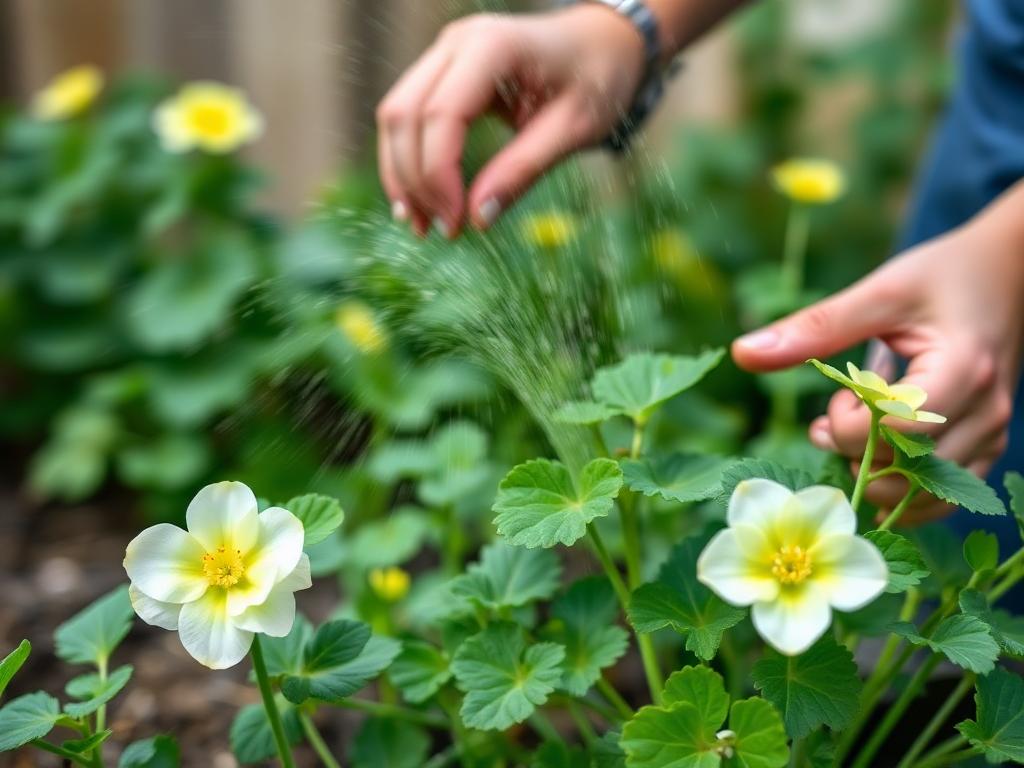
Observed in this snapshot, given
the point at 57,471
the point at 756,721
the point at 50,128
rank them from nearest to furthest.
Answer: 1. the point at 756,721
2. the point at 57,471
3. the point at 50,128

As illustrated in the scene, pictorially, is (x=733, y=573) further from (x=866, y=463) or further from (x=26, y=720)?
(x=26, y=720)

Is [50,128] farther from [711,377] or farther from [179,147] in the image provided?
[711,377]

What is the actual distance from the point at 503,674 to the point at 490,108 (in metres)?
0.52

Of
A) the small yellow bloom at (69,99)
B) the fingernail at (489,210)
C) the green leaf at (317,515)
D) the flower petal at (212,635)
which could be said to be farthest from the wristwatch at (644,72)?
the small yellow bloom at (69,99)

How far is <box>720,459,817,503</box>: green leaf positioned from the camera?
0.64 m

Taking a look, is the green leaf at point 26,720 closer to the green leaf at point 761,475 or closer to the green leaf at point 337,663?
the green leaf at point 337,663

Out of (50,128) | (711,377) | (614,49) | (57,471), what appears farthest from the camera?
(50,128)

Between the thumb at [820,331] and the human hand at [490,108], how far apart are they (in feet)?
0.85

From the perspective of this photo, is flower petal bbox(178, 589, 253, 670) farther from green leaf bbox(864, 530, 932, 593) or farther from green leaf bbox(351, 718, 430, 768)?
green leaf bbox(864, 530, 932, 593)

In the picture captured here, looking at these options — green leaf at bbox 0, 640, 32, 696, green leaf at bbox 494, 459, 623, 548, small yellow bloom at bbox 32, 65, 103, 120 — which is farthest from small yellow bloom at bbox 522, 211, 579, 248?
small yellow bloom at bbox 32, 65, 103, 120

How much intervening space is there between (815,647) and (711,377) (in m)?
1.12

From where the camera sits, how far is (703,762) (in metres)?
0.59

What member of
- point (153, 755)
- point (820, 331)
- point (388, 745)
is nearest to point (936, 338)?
point (820, 331)

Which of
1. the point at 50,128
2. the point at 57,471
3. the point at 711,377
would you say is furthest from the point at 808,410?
the point at 50,128
